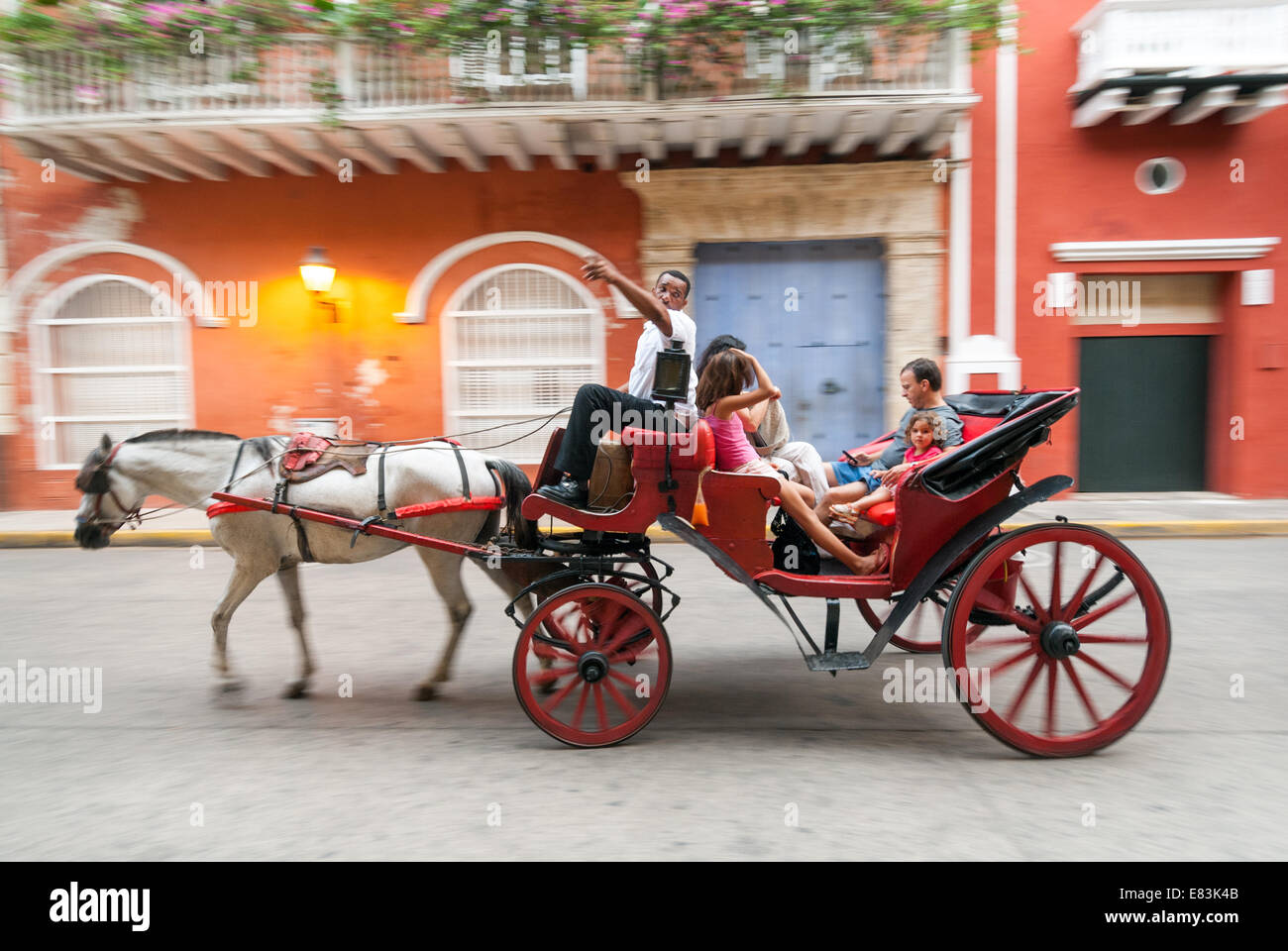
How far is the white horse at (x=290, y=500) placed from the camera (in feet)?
12.6

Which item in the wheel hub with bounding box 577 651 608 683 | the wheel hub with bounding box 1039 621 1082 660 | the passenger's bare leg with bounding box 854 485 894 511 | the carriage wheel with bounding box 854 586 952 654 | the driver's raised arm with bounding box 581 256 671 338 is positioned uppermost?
the driver's raised arm with bounding box 581 256 671 338

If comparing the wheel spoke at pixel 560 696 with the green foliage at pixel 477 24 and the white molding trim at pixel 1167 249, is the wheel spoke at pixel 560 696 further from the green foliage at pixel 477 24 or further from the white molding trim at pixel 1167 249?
the white molding trim at pixel 1167 249

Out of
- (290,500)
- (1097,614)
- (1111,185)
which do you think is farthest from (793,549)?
(1111,185)

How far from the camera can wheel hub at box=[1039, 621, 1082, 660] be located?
3125 mm

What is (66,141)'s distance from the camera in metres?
9.00

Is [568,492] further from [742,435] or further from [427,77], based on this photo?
[427,77]

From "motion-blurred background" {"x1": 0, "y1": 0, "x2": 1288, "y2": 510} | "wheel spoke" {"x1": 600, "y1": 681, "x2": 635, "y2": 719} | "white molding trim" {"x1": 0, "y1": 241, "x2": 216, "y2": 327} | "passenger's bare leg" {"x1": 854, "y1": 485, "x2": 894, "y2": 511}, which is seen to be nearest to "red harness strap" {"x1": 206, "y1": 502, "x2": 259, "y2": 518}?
"wheel spoke" {"x1": 600, "y1": 681, "x2": 635, "y2": 719}

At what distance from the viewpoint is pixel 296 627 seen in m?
4.08

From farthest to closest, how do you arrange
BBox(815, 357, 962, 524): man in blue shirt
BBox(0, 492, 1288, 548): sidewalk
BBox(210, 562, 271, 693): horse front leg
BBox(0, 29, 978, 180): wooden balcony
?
1. BBox(0, 29, 978, 180): wooden balcony
2. BBox(0, 492, 1288, 548): sidewalk
3. BBox(210, 562, 271, 693): horse front leg
4. BBox(815, 357, 962, 524): man in blue shirt

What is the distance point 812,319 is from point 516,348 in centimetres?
348

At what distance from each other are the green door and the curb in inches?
66.9

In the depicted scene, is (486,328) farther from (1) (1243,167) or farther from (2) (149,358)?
(1) (1243,167)

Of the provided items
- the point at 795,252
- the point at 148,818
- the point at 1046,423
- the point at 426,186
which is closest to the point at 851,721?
the point at 1046,423

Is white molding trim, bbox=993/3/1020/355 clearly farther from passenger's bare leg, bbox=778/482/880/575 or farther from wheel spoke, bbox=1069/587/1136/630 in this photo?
passenger's bare leg, bbox=778/482/880/575
